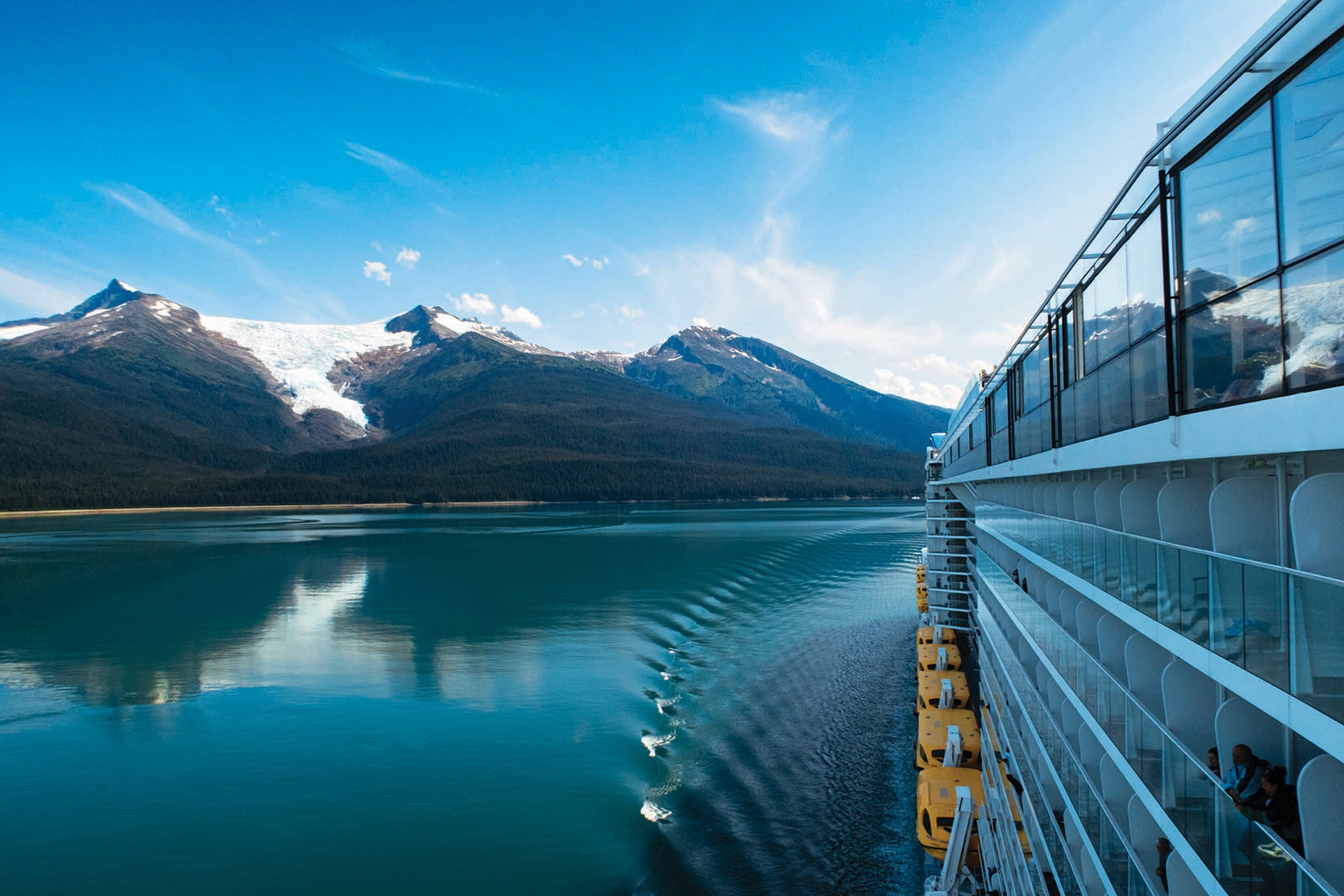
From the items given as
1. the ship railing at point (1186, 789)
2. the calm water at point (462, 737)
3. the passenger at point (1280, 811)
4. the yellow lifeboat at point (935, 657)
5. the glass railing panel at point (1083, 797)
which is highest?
the passenger at point (1280, 811)

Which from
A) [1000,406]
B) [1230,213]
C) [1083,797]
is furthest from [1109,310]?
[1000,406]

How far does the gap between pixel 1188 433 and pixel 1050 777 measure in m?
5.40

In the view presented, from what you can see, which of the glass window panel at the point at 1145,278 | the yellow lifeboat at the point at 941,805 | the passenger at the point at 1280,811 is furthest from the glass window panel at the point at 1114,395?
the yellow lifeboat at the point at 941,805

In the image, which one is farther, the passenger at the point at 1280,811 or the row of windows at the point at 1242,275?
the passenger at the point at 1280,811

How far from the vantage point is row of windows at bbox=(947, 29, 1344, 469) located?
3.01 meters

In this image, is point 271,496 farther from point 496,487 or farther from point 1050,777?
point 1050,777

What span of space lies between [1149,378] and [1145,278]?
0.68 m

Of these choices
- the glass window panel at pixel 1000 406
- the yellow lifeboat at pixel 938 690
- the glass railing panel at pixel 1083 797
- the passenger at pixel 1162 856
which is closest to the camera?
the passenger at pixel 1162 856

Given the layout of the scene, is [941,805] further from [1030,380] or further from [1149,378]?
[1149,378]

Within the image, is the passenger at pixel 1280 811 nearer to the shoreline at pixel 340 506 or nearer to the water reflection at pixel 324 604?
the water reflection at pixel 324 604

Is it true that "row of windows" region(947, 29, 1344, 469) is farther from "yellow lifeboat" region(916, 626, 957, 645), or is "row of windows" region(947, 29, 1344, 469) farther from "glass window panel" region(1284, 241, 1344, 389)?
"yellow lifeboat" region(916, 626, 957, 645)

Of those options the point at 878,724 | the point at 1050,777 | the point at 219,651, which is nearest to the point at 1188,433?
the point at 1050,777

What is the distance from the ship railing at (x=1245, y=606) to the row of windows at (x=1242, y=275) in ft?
2.66

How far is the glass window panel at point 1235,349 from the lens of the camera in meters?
3.36
